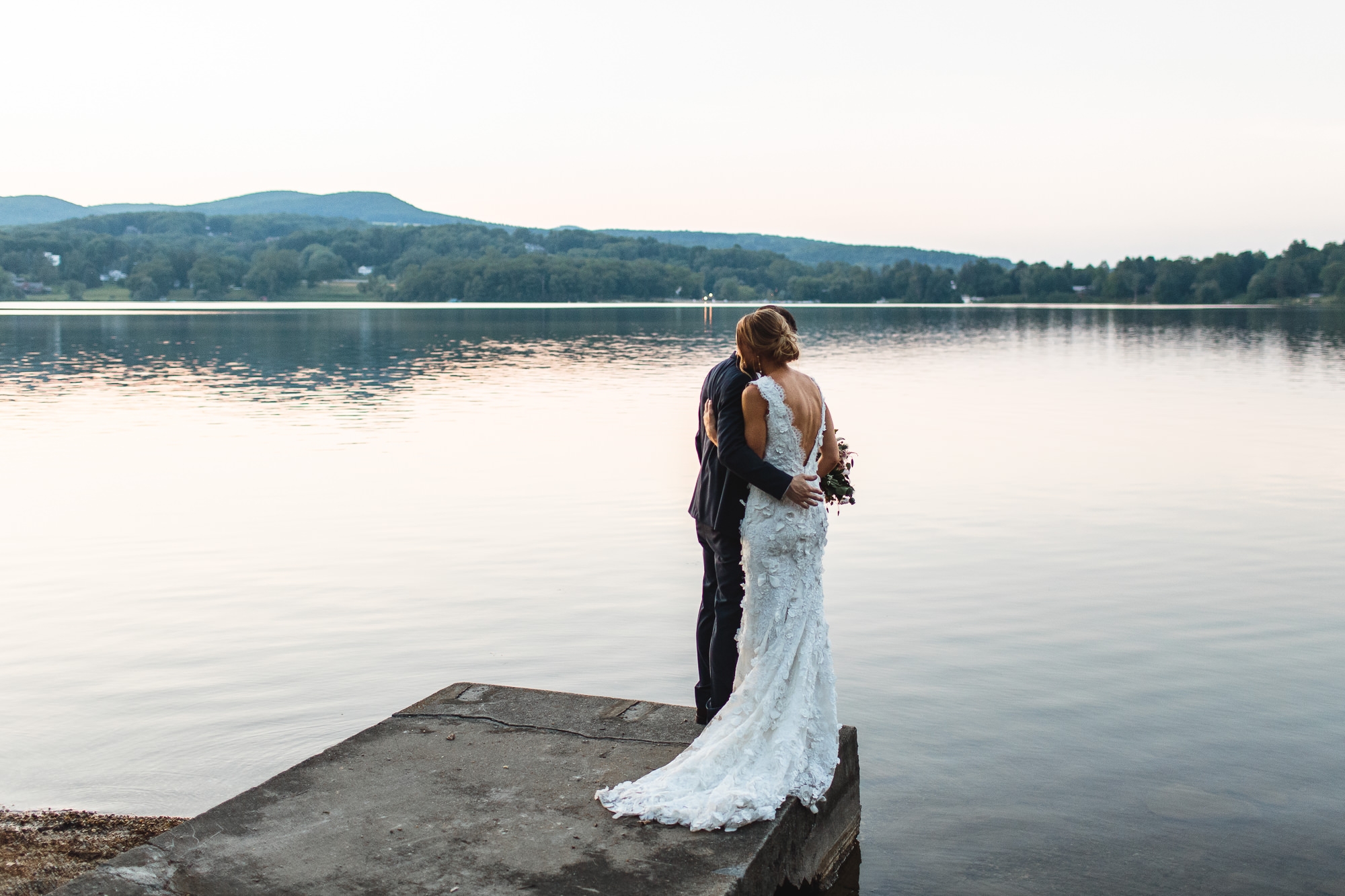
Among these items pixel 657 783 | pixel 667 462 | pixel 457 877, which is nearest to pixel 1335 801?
pixel 657 783

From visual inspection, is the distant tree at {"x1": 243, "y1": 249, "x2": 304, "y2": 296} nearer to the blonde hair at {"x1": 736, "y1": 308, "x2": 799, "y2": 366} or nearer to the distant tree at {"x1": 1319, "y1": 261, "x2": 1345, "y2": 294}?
the distant tree at {"x1": 1319, "y1": 261, "x2": 1345, "y2": 294}

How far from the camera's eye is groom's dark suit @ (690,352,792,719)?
513 cm

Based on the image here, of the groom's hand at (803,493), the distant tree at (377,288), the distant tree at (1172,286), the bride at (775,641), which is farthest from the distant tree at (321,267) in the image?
the groom's hand at (803,493)

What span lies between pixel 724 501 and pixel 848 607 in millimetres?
5414

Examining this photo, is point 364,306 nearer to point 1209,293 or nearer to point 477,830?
point 1209,293

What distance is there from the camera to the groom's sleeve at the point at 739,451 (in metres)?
5.09

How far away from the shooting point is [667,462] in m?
19.1

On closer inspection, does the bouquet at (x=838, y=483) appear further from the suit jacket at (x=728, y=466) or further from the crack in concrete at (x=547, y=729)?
the crack in concrete at (x=547, y=729)

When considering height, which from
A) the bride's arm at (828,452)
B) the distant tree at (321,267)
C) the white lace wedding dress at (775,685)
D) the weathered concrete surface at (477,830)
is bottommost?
the weathered concrete surface at (477,830)

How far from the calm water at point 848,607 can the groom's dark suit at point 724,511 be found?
1337mm

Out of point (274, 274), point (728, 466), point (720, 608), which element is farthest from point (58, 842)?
point (274, 274)

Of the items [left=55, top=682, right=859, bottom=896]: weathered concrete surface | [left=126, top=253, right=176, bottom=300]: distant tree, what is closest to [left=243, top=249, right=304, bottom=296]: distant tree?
[left=126, top=253, right=176, bottom=300]: distant tree

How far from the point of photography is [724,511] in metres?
5.39

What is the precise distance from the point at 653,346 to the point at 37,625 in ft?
157
